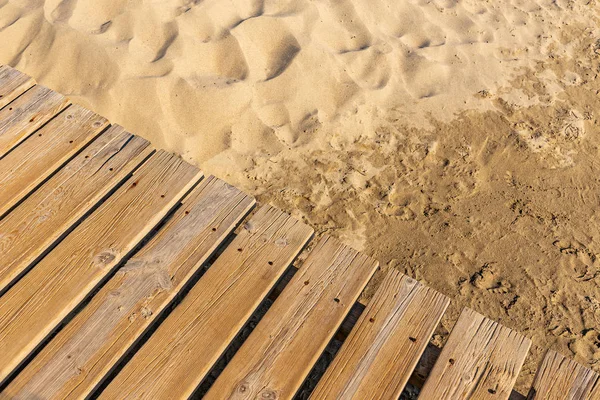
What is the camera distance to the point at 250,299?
2.10 m

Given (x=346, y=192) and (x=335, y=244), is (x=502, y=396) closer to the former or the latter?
(x=335, y=244)

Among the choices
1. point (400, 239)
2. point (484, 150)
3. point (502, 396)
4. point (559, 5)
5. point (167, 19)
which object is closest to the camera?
point (502, 396)

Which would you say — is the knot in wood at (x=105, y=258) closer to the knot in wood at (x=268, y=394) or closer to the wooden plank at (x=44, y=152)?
the wooden plank at (x=44, y=152)

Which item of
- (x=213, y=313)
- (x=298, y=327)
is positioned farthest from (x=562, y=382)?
(x=213, y=313)

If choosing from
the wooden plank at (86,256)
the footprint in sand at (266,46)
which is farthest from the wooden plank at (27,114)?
the footprint in sand at (266,46)

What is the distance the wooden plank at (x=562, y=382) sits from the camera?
6.59 feet

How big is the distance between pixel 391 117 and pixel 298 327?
2.01 m

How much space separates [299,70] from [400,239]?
1.37 metres

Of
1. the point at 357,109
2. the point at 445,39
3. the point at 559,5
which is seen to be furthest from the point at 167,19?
the point at 559,5

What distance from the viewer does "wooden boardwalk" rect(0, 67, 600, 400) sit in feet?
6.33

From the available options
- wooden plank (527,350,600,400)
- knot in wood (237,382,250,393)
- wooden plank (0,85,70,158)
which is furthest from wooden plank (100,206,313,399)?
wooden plank (0,85,70,158)

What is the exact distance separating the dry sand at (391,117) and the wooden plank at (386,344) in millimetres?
783

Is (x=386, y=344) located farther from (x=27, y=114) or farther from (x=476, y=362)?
(x=27, y=114)

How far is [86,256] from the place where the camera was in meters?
2.17
